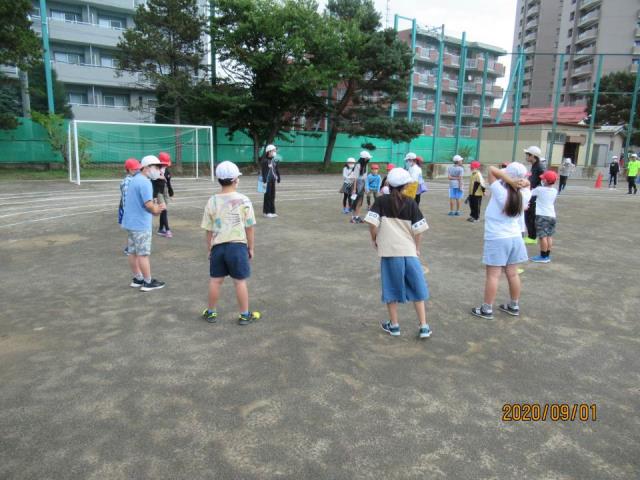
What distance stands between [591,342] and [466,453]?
8.17 ft

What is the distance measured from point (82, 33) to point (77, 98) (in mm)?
4535

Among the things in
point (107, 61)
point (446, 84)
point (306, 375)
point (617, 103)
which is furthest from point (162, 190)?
point (446, 84)

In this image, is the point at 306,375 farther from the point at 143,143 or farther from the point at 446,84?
the point at 446,84

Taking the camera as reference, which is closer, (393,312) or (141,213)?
(393,312)

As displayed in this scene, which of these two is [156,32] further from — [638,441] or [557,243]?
[638,441]

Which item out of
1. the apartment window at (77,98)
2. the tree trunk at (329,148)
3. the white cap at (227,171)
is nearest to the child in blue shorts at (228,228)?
the white cap at (227,171)

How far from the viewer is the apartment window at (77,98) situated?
3419 cm

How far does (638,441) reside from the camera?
3064 millimetres

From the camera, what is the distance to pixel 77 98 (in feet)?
113

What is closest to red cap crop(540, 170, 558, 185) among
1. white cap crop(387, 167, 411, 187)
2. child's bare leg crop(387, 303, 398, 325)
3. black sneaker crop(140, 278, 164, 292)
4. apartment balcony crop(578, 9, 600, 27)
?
white cap crop(387, 167, 411, 187)

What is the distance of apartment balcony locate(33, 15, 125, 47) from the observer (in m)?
32.3

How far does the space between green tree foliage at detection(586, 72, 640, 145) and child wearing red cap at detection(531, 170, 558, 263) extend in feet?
113

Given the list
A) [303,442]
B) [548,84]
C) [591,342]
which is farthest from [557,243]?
[548,84]

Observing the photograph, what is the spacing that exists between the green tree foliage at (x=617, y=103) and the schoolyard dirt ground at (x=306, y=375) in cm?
3652
